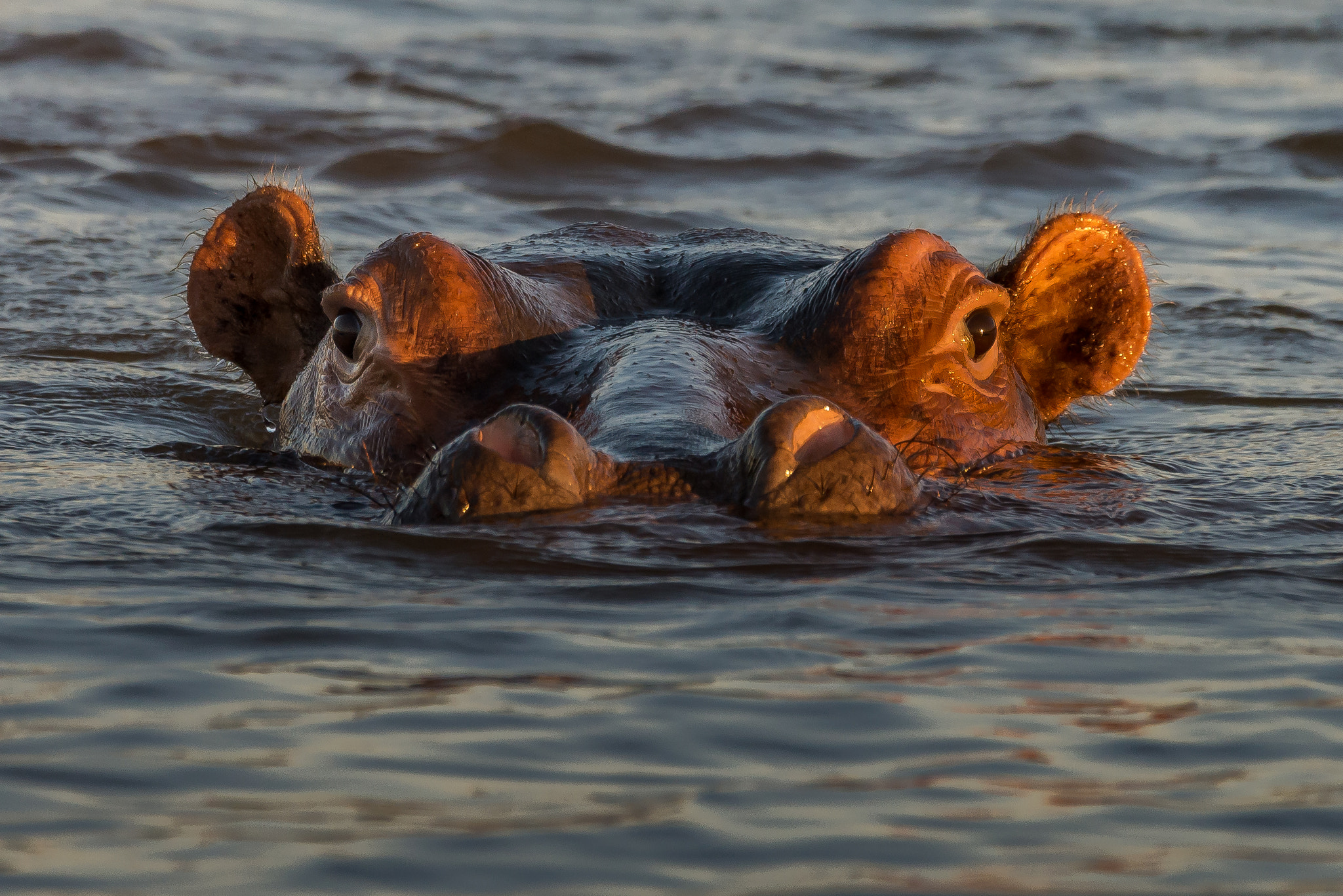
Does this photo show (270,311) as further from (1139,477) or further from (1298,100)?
(1298,100)

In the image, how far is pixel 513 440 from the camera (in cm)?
401

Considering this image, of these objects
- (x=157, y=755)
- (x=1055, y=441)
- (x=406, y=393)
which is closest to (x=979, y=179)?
(x=1055, y=441)

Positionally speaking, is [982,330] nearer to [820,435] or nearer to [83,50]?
[820,435]

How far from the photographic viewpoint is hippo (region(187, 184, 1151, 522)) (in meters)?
4.05

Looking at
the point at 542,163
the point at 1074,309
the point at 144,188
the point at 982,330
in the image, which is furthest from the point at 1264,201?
the point at 982,330

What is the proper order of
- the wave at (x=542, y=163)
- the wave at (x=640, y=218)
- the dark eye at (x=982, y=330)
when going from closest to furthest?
the dark eye at (x=982, y=330)
the wave at (x=640, y=218)
the wave at (x=542, y=163)

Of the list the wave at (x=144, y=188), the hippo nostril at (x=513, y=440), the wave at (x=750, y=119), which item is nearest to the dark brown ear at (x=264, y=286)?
the hippo nostril at (x=513, y=440)

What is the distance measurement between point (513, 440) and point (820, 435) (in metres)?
0.65

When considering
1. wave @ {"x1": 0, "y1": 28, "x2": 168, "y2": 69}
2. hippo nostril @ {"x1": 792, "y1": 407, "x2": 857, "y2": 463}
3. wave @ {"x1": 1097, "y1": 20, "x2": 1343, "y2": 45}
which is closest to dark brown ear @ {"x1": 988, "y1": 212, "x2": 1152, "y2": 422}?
hippo nostril @ {"x1": 792, "y1": 407, "x2": 857, "y2": 463}

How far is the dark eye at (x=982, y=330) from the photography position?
561 cm

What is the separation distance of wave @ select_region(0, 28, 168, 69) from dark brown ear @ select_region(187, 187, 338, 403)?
32.2ft

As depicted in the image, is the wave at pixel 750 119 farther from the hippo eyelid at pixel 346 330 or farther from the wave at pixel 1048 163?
the hippo eyelid at pixel 346 330

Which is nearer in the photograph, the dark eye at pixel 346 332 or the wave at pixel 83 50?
the dark eye at pixel 346 332

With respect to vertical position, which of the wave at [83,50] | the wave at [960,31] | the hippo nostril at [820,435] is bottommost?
the hippo nostril at [820,435]
